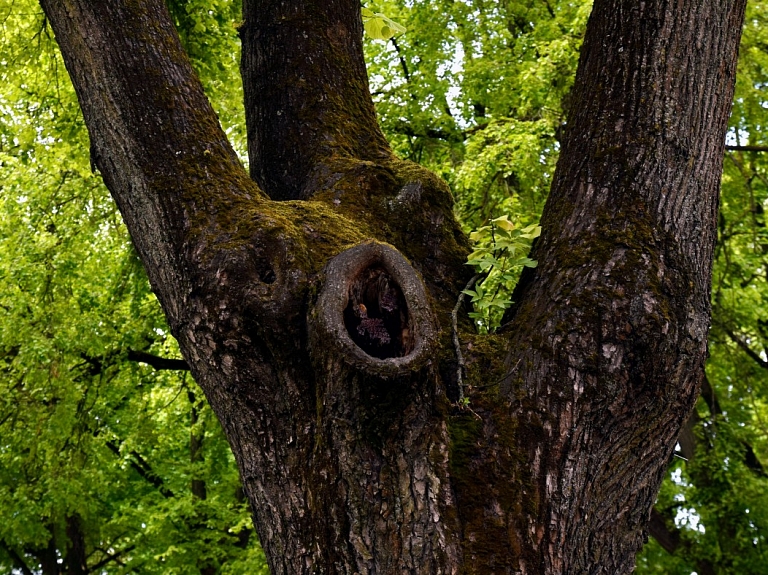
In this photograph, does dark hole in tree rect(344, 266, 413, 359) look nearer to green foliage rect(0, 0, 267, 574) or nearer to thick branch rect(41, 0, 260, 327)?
thick branch rect(41, 0, 260, 327)

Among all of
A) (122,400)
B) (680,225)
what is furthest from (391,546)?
(122,400)

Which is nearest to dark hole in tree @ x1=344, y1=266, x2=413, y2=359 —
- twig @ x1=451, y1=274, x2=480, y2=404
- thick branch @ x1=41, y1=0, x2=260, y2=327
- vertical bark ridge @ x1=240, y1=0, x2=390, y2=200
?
twig @ x1=451, y1=274, x2=480, y2=404

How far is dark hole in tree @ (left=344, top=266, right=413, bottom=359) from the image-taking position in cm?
243

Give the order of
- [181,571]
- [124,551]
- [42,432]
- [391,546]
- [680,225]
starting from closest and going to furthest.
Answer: [391,546]
[680,225]
[42,432]
[181,571]
[124,551]

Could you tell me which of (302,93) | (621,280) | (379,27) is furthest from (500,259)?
(302,93)

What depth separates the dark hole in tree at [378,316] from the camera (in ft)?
7.96

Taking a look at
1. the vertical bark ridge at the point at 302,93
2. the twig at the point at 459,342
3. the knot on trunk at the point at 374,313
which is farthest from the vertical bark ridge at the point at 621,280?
the vertical bark ridge at the point at 302,93

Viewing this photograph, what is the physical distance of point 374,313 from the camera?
98.6 inches

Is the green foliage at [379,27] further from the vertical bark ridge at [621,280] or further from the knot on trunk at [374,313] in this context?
the knot on trunk at [374,313]

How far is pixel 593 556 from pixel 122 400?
35.5 ft

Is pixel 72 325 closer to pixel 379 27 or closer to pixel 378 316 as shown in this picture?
pixel 379 27

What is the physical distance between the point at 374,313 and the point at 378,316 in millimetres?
20

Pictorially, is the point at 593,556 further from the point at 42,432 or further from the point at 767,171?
the point at 767,171

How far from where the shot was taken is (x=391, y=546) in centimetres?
225
